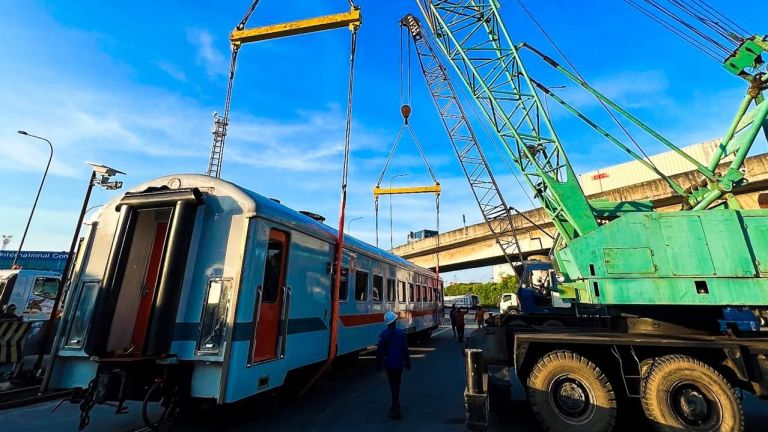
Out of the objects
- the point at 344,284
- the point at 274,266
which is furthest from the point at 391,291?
the point at 274,266

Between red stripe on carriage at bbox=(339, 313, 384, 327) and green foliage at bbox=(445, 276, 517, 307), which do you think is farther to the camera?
green foliage at bbox=(445, 276, 517, 307)

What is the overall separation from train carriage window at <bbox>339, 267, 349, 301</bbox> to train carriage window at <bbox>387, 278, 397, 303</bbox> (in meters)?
3.11

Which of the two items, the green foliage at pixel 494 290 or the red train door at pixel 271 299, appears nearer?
the red train door at pixel 271 299

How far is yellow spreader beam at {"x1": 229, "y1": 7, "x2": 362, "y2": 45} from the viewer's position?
9488mm

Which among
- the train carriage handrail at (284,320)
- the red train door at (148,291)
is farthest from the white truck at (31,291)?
the train carriage handrail at (284,320)

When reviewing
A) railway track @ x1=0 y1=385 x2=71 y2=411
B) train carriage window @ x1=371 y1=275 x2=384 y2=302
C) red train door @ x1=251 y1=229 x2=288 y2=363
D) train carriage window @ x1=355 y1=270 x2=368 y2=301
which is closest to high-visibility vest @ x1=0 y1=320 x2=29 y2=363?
railway track @ x1=0 y1=385 x2=71 y2=411

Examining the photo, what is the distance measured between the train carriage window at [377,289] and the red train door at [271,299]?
4.24m

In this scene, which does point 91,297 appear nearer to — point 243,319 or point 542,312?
point 243,319

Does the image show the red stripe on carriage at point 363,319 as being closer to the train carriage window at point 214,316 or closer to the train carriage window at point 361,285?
the train carriage window at point 361,285

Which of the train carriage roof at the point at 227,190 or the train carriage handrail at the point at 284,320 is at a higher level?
the train carriage roof at the point at 227,190

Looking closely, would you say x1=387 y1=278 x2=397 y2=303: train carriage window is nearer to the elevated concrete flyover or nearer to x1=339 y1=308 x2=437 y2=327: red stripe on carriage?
x1=339 y1=308 x2=437 y2=327: red stripe on carriage

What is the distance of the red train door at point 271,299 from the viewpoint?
4.93 m

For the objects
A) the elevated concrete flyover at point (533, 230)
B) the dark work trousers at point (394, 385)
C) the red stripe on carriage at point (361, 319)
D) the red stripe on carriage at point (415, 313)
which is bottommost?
the dark work trousers at point (394, 385)

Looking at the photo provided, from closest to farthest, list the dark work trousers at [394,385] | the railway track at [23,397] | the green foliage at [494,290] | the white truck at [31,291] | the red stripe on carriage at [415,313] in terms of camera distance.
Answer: the dark work trousers at [394,385]
the railway track at [23,397]
the white truck at [31,291]
the red stripe on carriage at [415,313]
the green foliage at [494,290]
